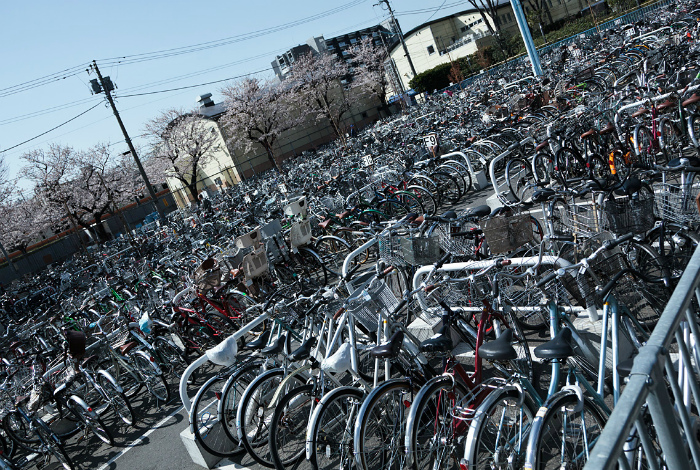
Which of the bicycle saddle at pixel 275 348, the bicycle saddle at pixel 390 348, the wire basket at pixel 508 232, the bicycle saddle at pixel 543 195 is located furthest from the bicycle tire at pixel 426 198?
the bicycle saddle at pixel 390 348

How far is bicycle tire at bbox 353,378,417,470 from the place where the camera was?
3021 mm

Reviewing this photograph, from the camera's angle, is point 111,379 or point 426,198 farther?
point 426,198

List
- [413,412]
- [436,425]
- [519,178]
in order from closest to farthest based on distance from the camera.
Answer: [413,412], [436,425], [519,178]

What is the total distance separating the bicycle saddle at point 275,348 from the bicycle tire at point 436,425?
1.49 m

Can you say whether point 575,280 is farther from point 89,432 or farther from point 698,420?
point 89,432

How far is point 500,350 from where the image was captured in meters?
2.59

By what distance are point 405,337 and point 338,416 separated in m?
0.71

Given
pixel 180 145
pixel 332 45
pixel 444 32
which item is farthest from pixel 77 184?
pixel 332 45

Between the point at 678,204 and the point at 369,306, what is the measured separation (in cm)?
263

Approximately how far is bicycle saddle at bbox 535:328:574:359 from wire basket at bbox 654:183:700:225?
2.24m

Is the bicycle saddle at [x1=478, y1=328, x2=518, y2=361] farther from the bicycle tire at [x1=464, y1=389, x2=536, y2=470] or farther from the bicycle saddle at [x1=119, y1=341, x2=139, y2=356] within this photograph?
the bicycle saddle at [x1=119, y1=341, x2=139, y2=356]


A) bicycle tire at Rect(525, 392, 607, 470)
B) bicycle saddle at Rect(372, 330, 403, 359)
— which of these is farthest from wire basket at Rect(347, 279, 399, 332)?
bicycle tire at Rect(525, 392, 607, 470)

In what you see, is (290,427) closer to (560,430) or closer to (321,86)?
(560,430)

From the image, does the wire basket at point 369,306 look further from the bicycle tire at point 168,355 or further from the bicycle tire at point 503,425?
the bicycle tire at point 168,355
